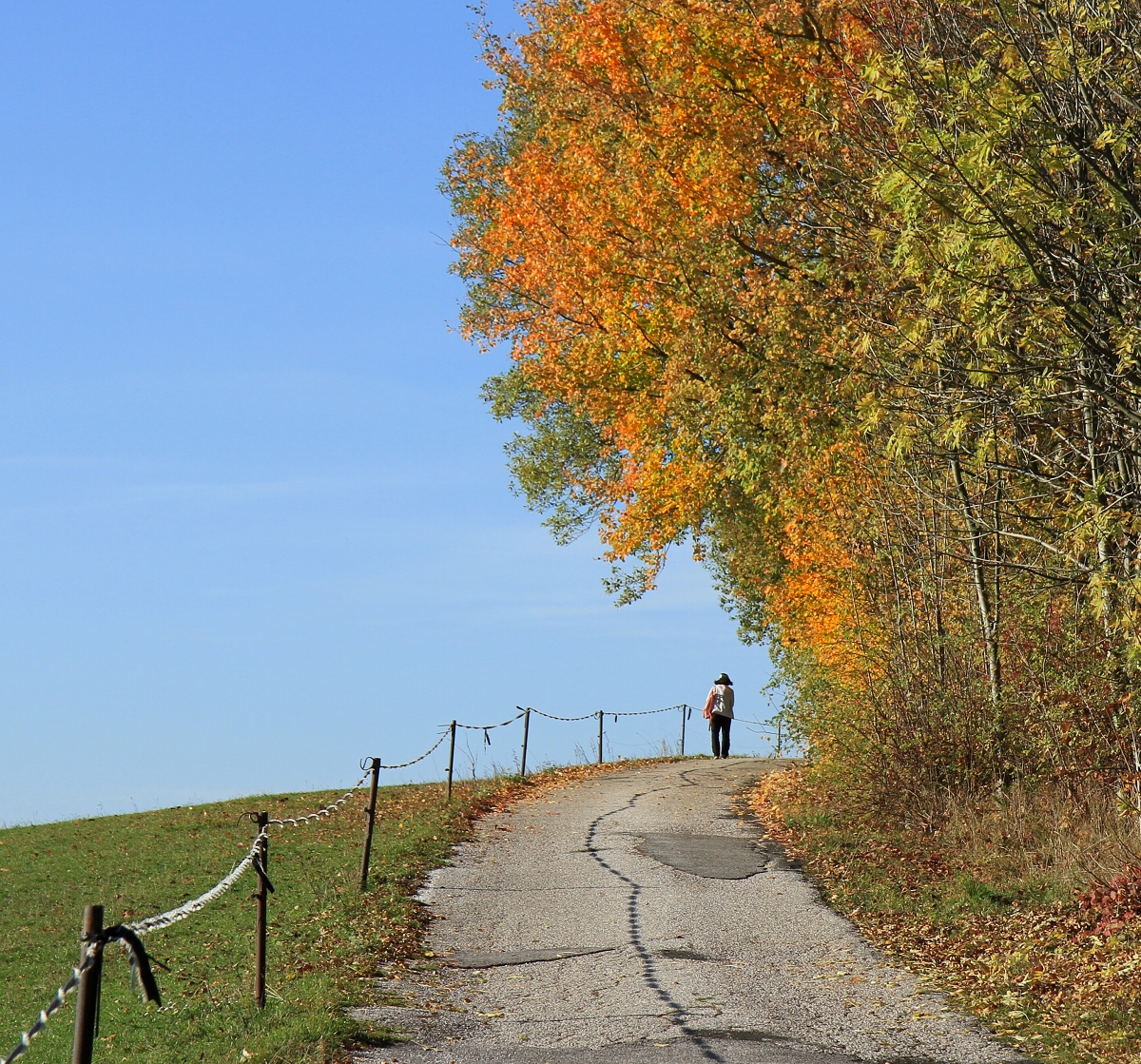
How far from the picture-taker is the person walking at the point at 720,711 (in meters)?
27.7

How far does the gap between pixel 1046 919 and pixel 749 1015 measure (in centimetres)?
387

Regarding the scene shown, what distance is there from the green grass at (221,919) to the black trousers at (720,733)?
8043 mm

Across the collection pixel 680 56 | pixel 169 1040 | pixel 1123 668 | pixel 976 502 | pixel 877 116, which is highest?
pixel 680 56

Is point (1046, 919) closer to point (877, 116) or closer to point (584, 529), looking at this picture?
point (877, 116)

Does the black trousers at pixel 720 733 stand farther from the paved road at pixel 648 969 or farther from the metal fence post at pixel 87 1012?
the metal fence post at pixel 87 1012

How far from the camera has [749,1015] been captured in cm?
875

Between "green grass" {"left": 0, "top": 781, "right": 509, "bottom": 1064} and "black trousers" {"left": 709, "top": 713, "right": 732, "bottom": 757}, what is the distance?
8043 millimetres

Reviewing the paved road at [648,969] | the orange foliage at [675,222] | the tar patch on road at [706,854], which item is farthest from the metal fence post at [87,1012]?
the orange foliage at [675,222]

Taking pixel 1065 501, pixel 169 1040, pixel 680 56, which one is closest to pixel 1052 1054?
pixel 1065 501

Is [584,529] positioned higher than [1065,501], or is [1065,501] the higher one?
[584,529]

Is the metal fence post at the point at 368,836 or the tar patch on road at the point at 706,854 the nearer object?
the metal fence post at the point at 368,836

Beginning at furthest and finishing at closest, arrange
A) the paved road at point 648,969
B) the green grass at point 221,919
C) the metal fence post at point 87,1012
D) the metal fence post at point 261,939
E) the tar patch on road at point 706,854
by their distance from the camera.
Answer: the tar patch on road at point 706,854 → the metal fence post at point 261,939 → the green grass at point 221,919 → the paved road at point 648,969 → the metal fence post at point 87,1012

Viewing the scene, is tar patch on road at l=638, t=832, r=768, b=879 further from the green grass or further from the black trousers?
the black trousers

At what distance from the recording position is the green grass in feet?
28.3
